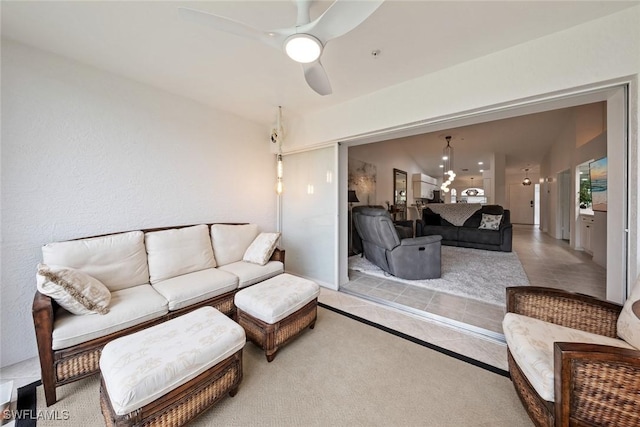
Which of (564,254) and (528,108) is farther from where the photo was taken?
(564,254)

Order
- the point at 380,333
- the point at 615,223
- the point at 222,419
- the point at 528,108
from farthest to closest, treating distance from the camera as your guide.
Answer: the point at 380,333 → the point at 528,108 → the point at 615,223 → the point at 222,419

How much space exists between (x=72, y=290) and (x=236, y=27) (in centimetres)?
196

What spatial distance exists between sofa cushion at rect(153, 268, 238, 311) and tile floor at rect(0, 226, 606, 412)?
932 mm

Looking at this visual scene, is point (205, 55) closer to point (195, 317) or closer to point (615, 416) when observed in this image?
point (195, 317)

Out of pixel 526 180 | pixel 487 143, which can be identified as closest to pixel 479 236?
pixel 487 143

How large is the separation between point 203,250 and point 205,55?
1936 mm

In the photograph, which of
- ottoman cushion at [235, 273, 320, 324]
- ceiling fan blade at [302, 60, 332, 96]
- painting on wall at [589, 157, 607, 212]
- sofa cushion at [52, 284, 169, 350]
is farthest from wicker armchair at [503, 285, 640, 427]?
painting on wall at [589, 157, 607, 212]

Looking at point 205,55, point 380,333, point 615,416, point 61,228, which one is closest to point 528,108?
point 615,416

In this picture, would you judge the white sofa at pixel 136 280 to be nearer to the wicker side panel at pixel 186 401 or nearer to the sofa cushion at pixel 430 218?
the wicker side panel at pixel 186 401

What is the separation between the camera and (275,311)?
5.60 feet

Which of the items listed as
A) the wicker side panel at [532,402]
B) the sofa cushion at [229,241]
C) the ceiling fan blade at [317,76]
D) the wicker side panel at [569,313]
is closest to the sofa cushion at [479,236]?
the wicker side panel at [569,313]

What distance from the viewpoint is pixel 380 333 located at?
206 centimetres

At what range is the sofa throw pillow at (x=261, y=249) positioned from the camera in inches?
105

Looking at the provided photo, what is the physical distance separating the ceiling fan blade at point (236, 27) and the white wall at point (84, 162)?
1679 mm
